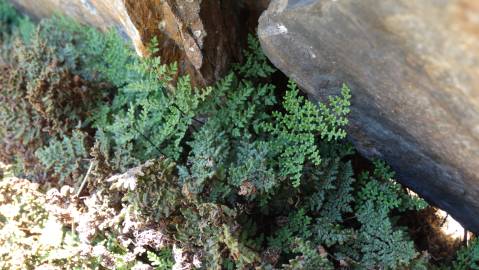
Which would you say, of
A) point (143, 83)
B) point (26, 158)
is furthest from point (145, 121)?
point (26, 158)

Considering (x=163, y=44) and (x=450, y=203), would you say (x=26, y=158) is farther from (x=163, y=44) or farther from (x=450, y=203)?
(x=450, y=203)

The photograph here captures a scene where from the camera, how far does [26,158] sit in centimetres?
362

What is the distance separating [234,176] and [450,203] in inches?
48.5

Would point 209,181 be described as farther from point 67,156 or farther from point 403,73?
point 403,73

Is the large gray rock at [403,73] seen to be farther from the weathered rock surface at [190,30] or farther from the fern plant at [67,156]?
the fern plant at [67,156]

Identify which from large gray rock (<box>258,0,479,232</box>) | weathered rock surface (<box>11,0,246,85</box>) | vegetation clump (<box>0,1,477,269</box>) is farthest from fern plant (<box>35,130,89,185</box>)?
large gray rock (<box>258,0,479,232</box>)

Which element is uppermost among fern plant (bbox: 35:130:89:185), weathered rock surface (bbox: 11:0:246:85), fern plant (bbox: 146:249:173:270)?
weathered rock surface (bbox: 11:0:246:85)

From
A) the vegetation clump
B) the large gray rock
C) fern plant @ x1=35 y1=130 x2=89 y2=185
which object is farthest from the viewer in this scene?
fern plant @ x1=35 y1=130 x2=89 y2=185

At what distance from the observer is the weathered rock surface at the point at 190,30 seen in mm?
2824

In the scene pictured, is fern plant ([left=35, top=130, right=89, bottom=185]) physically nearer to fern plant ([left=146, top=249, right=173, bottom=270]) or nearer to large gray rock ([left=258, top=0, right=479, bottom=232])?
fern plant ([left=146, top=249, right=173, bottom=270])

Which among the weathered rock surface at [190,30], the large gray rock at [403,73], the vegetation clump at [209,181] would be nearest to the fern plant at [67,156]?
the vegetation clump at [209,181]

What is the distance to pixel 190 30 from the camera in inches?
112

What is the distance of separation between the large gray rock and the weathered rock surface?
0.40 metres

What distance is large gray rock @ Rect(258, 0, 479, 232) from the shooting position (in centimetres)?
182
